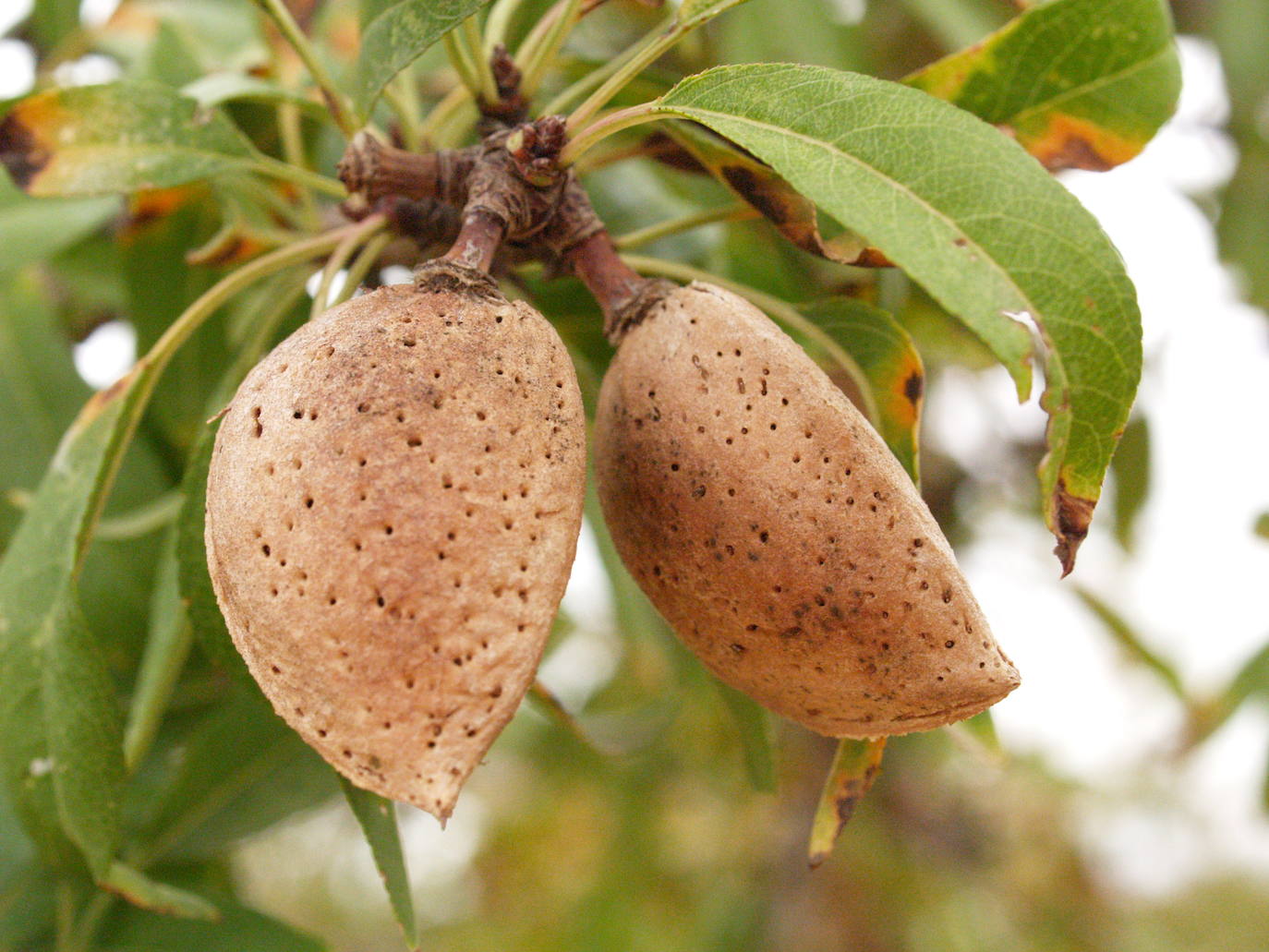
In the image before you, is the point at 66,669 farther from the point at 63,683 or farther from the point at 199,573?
the point at 199,573

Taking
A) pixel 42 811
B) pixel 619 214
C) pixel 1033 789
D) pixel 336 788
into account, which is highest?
pixel 619 214

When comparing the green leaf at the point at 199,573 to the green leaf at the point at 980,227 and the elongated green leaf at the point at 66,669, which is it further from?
the green leaf at the point at 980,227

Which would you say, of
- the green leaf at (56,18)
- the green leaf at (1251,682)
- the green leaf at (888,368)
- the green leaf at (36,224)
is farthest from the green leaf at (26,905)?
the green leaf at (1251,682)

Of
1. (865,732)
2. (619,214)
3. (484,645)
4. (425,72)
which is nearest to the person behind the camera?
(484,645)

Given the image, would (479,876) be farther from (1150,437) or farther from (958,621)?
(958,621)

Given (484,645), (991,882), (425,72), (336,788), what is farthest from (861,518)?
(991,882)

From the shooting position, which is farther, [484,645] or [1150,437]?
[1150,437]

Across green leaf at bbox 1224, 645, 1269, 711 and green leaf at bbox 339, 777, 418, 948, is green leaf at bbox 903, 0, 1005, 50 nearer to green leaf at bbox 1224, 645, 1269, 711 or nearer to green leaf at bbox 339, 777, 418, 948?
green leaf at bbox 1224, 645, 1269, 711
